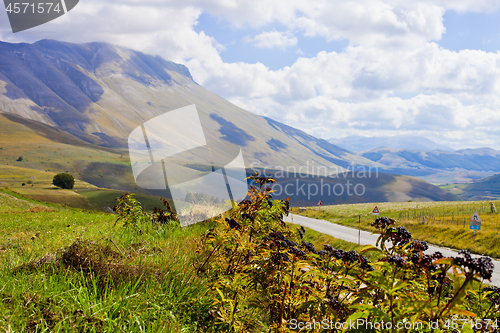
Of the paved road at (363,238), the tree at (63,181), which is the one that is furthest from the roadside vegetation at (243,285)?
the tree at (63,181)

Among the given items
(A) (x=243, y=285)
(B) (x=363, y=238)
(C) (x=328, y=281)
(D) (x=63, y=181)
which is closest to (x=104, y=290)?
(A) (x=243, y=285)

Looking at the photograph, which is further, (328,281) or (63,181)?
(63,181)

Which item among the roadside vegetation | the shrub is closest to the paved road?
the shrub

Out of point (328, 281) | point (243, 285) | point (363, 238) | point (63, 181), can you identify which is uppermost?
→ point (328, 281)

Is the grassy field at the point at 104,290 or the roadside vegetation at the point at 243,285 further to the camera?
the grassy field at the point at 104,290

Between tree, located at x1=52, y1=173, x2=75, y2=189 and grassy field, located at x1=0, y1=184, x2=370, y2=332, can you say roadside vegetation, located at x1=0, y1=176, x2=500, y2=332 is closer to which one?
grassy field, located at x1=0, y1=184, x2=370, y2=332

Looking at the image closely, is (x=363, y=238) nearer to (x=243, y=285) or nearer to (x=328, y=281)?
(x=243, y=285)

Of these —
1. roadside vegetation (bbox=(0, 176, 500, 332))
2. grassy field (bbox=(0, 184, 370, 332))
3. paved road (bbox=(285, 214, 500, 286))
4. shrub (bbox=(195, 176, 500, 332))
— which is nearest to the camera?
shrub (bbox=(195, 176, 500, 332))

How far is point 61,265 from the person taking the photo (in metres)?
3.58

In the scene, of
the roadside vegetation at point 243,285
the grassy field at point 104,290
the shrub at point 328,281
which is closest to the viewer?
the shrub at point 328,281

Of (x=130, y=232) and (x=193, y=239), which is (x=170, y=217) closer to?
(x=130, y=232)

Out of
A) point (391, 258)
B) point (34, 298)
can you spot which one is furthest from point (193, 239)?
point (391, 258)

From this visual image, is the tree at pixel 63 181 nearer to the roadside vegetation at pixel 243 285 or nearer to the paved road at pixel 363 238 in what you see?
the paved road at pixel 363 238

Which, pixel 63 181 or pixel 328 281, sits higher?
pixel 328 281
